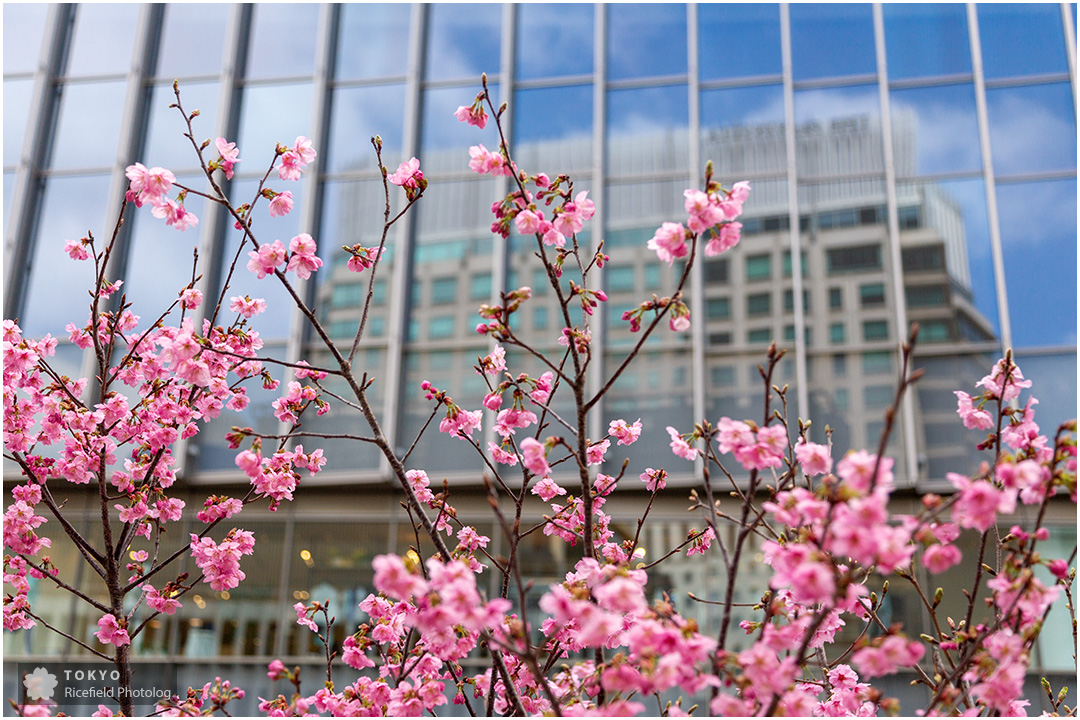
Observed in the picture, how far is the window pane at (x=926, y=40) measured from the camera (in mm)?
9133

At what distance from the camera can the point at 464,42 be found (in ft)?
31.8

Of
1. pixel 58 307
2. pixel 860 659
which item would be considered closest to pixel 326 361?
pixel 58 307

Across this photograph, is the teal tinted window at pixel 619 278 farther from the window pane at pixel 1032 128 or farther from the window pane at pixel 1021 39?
the window pane at pixel 1021 39

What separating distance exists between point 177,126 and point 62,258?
1.84 metres

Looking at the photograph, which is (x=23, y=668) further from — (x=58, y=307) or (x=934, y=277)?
(x=934, y=277)

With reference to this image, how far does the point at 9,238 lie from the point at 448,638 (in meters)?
8.81

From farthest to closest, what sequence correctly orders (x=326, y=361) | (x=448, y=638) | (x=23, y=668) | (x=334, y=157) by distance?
1. (x=334, y=157)
2. (x=326, y=361)
3. (x=23, y=668)
4. (x=448, y=638)

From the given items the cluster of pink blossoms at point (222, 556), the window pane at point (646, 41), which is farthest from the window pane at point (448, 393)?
the cluster of pink blossoms at point (222, 556)

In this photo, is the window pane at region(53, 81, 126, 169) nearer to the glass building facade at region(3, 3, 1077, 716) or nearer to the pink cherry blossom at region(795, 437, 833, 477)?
the glass building facade at region(3, 3, 1077, 716)

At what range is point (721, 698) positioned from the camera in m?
1.84

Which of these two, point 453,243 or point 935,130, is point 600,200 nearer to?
point 453,243

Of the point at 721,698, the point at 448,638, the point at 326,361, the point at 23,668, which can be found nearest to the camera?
the point at 721,698

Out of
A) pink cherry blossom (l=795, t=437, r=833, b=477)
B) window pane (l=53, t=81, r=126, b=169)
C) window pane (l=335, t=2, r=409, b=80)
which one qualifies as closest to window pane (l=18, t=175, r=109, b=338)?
window pane (l=53, t=81, r=126, b=169)

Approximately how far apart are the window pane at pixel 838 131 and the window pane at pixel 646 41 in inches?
55.2
